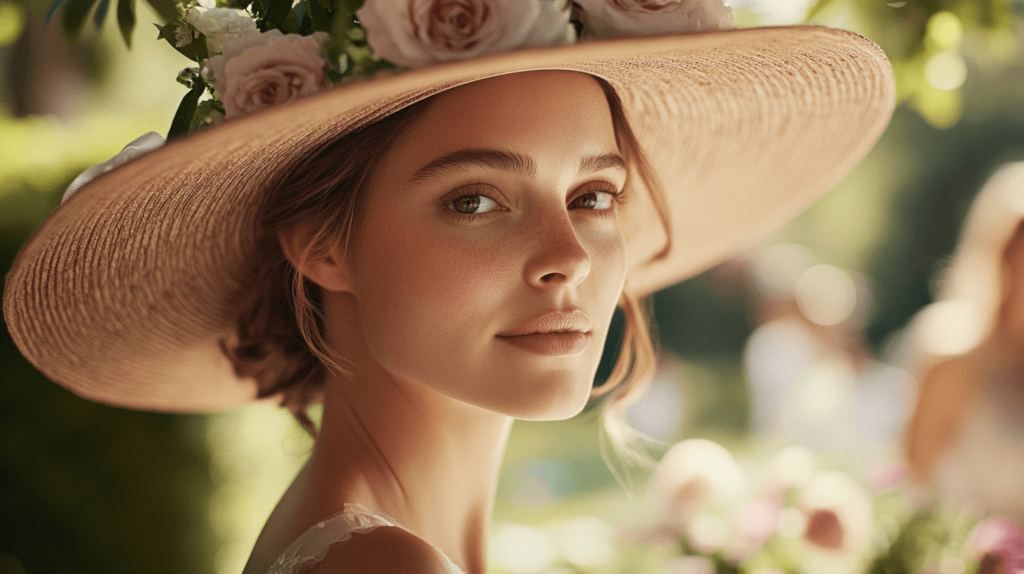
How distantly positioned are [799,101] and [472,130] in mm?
654

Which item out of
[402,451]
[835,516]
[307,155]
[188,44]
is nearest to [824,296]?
[835,516]

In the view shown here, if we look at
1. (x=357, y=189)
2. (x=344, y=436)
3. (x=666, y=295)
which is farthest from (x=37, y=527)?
(x=666, y=295)

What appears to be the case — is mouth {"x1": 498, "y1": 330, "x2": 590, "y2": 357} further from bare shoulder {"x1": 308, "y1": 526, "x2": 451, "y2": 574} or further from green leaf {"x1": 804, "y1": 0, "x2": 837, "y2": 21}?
green leaf {"x1": 804, "y1": 0, "x2": 837, "y2": 21}

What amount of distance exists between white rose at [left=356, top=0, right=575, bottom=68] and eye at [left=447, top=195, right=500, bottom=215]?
202mm

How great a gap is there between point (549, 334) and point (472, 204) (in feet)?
0.61

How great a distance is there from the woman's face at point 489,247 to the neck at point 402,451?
5.0 inches

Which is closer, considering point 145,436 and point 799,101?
point 799,101

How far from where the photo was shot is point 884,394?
3824 millimetres

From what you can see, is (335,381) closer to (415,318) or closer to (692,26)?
(415,318)

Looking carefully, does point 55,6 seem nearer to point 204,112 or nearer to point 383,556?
point 204,112

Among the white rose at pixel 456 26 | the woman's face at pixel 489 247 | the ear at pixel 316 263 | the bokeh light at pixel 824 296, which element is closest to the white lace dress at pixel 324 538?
the woman's face at pixel 489 247

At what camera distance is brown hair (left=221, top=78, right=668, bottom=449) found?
924mm

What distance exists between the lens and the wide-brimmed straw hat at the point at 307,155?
777 mm

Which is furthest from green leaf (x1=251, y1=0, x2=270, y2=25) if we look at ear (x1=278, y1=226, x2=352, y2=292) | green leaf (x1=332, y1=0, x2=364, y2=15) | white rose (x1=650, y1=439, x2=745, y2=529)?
white rose (x1=650, y1=439, x2=745, y2=529)
